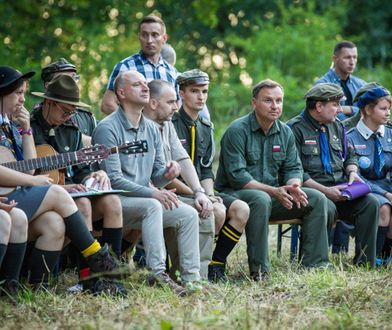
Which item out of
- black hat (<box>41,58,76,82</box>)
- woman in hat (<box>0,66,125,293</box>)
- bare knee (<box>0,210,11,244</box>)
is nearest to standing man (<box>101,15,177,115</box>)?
black hat (<box>41,58,76,82</box>)

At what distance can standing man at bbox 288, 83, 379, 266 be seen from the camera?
898cm

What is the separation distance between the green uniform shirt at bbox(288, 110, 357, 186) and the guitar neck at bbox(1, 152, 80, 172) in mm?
2626

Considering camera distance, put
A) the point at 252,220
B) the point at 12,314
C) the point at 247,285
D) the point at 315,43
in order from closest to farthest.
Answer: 1. the point at 12,314
2. the point at 247,285
3. the point at 252,220
4. the point at 315,43

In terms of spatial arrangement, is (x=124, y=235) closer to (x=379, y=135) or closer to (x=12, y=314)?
(x=12, y=314)

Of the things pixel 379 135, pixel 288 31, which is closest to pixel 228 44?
pixel 288 31

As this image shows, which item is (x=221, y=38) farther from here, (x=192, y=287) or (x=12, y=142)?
(x=192, y=287)

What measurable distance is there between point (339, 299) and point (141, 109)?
2.20 metres

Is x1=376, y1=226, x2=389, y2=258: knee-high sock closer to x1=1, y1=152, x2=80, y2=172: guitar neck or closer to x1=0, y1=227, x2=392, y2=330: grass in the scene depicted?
x1=0, y1=227, x2=392, y2=330: grass

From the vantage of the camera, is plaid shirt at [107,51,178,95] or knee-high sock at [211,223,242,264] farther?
plaid shirt at [107,51,178,95]

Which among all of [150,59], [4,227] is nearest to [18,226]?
[4,227]

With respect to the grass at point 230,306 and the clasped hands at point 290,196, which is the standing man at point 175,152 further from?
the clasped hands at point 290,196

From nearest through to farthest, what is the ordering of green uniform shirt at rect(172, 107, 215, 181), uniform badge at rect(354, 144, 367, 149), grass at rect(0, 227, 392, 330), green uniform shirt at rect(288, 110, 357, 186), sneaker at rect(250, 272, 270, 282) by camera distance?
grass at rect(0, 227, 392, 330) < sneaker at rect(250, 272, 270, 282) < green uniform shirt at rect(172, 107, 215, 181) < green uniform shirt at rect(288, 110, 357, 186) < uniform badge at rect(354, 144, 367, 149)

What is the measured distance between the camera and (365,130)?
380 inches

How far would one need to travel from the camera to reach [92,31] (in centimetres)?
2281
